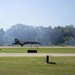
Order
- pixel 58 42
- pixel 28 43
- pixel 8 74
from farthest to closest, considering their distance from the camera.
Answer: pixel 58 42
pixel 28 43
pixel 8 74

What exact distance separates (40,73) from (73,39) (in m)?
160

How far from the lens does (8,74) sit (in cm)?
2159

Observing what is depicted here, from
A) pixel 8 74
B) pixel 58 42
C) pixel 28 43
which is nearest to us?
pixel 8 74

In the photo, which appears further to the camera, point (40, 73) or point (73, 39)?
point (73, 39)

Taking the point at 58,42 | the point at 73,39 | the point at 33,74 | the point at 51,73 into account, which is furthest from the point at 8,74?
the point at 58,42

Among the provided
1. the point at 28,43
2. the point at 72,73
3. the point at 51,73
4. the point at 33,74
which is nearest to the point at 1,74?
the point at 33,74

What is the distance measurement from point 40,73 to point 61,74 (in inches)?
74.4

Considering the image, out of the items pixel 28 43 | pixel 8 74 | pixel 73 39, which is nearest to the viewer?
pixel 8 74

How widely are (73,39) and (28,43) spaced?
167ft

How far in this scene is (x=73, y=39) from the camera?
180500mm

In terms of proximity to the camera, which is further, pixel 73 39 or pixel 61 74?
pixel 73 39

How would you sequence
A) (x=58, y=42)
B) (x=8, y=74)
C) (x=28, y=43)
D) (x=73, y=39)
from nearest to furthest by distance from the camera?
(x=8, y=74), (x=28, y=43), (x=73, y=39), (x=58, y=42)

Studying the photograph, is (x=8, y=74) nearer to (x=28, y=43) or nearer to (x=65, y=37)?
(x=28, y=43)

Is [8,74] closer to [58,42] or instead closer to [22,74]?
[22,74]
